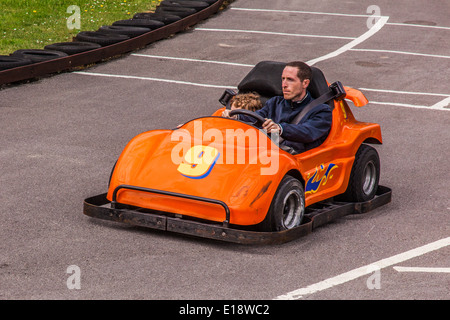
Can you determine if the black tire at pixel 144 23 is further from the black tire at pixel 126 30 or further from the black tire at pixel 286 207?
the black tire at pixel 286 207

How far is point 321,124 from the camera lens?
6703 mm

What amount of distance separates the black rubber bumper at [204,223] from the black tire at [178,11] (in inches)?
400

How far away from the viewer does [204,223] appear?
235 inches

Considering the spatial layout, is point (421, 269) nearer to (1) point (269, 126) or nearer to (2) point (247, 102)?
(1) point (269, 126)

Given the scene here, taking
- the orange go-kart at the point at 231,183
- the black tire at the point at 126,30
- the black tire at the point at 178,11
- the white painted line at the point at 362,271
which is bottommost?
the white painted line at the point at 362,271

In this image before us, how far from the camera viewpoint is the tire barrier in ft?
39.5

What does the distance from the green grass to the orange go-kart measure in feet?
27.2

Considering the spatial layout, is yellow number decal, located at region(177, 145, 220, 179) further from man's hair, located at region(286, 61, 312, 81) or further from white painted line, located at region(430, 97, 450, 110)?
white painted line, located at region(430, 97, 450, 110)

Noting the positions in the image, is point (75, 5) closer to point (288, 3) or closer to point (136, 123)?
point (288, 3)

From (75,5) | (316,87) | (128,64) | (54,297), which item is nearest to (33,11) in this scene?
(75,5)

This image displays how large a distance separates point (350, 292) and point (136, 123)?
5319 millimetres

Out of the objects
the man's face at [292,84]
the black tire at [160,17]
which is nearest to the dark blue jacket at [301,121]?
the man's face at [292,84]

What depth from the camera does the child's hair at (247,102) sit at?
22.9 ft

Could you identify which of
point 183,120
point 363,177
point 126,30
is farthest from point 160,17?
point 363,177
